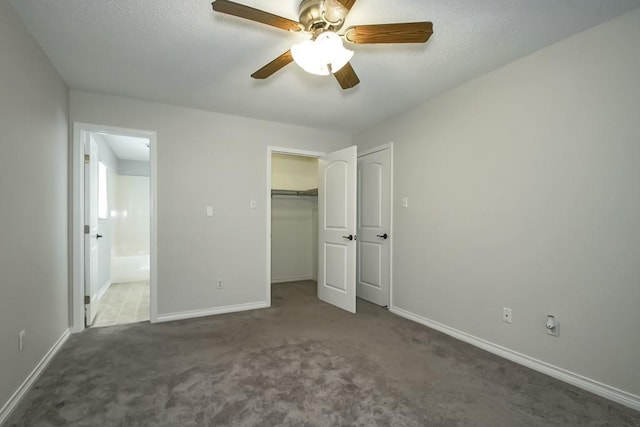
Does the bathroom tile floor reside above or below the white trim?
below

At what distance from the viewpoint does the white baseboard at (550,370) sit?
5.92 feet

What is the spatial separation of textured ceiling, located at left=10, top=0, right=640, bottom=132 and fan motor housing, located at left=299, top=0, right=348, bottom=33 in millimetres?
128

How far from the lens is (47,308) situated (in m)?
2.32

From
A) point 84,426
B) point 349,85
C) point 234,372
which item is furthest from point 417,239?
point 84,426

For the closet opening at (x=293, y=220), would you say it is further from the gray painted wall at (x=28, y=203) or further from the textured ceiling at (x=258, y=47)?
the gray painted wall at (x=28, y=203)

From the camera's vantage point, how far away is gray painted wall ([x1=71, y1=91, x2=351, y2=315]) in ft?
10.6

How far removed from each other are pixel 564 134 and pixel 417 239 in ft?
5.12

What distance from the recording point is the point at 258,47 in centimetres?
216

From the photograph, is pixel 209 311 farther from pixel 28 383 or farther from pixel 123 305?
pixel 28 383

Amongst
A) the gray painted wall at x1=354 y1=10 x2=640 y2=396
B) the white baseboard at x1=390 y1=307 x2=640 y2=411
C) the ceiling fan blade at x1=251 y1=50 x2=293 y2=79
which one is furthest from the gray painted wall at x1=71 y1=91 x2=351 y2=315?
the white baseboard at x1=390 y1=307 x2=640 y2=411

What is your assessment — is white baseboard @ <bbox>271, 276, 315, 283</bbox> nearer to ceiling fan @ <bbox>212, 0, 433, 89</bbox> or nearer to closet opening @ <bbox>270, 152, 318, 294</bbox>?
closet opening @ <bbox>270, 152, 318, 294</bbox>

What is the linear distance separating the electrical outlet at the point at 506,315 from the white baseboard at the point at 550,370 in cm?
22

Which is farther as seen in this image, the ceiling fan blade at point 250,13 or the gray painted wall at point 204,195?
the gray painted wall at point 204,195

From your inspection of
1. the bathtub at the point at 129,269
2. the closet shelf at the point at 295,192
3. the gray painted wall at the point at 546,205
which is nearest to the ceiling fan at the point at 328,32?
the gray painted wall at the point at 546,205
